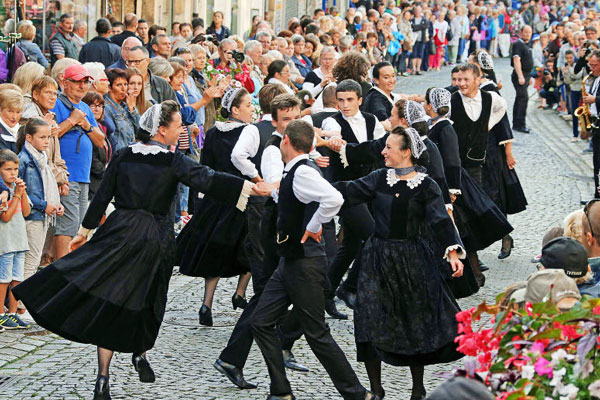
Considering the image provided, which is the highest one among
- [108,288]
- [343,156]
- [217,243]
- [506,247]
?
[343,156]

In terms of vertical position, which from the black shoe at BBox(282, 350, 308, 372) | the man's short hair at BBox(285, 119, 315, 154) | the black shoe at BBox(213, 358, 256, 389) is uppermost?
the man's short hair at BBox(285, 119, 315, 154)

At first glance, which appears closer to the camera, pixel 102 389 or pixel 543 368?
pixel 543 368

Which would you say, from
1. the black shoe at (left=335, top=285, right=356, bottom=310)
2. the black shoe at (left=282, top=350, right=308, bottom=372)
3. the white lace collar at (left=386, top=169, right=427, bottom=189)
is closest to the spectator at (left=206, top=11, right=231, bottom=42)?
the black shoe at (left=335, top=285, right=356, bottom=310)

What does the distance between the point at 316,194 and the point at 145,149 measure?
1.16 metres

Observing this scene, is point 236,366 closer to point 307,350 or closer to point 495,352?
point 307,350

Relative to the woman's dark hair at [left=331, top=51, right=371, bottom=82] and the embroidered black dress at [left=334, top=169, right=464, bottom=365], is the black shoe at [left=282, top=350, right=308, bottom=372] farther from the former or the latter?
the woman's dark hair at [left=331, top=51, right=371, bottom=82]

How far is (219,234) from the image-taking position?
9.53m

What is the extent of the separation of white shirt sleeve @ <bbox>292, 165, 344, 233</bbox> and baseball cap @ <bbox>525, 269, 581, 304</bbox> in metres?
2.10

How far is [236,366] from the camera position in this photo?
7.85 metres

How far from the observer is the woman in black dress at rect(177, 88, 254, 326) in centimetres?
953

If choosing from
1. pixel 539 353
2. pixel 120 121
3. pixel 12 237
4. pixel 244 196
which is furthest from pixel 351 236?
pixel 539 353

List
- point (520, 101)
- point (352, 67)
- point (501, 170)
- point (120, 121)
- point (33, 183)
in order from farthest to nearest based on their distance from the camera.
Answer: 1. point (520, 101)
2. point (501, 170)
3. point (352, 67)
4. point (120, 121)
5. point (33, 183)

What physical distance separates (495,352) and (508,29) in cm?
4254

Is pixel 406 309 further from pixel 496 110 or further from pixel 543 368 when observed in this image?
pixel 496 110
